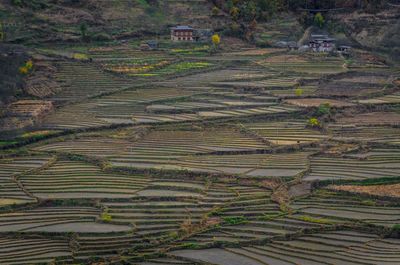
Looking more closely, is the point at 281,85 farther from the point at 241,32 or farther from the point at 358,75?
the point at 241,32

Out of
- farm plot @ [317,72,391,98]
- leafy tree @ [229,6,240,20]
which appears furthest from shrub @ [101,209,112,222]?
leafy tree @ [229,6,240,20]

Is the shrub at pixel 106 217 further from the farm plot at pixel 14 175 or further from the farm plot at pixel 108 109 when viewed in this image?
the farm plot at pixel 108 109

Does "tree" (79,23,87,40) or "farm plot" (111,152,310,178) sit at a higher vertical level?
"tree" (79,23,87,40)

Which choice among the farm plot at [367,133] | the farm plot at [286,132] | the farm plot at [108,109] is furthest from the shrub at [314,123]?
the farm plot at [108,109]

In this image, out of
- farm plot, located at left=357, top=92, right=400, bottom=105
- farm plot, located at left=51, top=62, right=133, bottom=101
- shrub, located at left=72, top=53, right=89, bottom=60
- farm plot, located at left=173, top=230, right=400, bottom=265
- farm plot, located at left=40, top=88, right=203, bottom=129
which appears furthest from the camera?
shrub, located at left=72, top=53, right=89, bottom=60

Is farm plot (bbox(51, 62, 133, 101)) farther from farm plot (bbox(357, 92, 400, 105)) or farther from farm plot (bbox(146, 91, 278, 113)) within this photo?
farm plot (bbox(357, 92, 400, 105))

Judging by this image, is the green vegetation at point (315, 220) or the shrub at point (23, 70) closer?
the green vegetation at point (315, 220)
